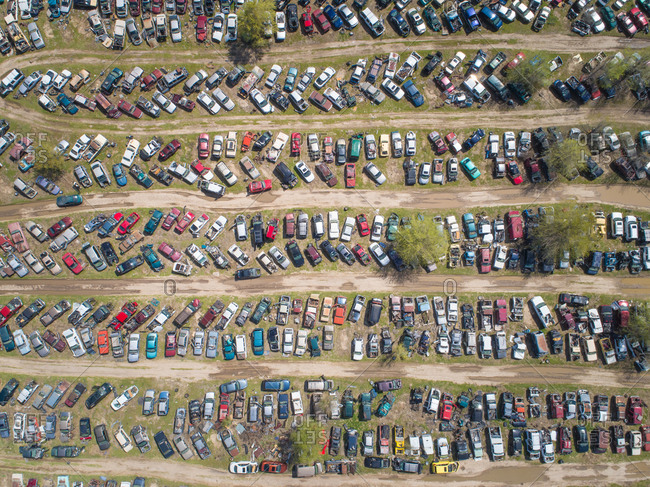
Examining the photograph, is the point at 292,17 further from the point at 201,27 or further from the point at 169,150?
the point at 169,150

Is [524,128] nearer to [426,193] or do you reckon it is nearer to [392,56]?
[426,193]

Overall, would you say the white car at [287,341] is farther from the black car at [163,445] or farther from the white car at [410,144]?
the white car at [410,144]

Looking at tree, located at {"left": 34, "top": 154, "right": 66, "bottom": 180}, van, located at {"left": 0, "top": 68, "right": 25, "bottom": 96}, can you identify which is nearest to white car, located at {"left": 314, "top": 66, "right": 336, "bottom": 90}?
tree, located at {"left": 34, "top": 154, "right": 66, "bottom": 180}

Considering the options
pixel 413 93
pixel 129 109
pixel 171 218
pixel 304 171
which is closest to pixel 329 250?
pixel 304 171

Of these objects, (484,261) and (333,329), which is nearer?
(333,329)

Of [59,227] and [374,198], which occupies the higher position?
[374,198]
